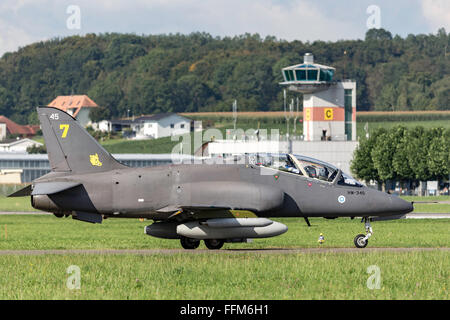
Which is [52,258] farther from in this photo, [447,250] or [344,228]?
[344,228]

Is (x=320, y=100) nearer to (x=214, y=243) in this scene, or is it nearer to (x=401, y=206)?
(x=401, y=206)

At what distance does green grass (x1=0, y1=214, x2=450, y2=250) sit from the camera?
33.4m

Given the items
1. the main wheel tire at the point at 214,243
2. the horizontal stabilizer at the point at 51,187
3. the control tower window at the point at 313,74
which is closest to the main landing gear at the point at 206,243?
the main wheel tire at the point at 214,243

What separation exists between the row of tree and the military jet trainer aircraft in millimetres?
85127

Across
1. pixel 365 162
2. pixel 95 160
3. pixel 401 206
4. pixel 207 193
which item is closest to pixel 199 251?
pixel 207 193

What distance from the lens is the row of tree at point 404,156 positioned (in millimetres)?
113500

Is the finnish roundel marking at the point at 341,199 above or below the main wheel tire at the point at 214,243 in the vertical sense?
above

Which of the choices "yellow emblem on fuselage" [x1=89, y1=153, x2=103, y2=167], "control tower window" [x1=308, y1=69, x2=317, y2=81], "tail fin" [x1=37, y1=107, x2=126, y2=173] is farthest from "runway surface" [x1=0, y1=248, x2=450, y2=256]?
"control tower window" [x1=308, y1=69, x2=317, y2=81]

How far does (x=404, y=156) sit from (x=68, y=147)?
89.1 metres

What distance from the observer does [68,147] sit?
30.1 metres

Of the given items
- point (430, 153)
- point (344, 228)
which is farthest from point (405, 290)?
point (430, 153)

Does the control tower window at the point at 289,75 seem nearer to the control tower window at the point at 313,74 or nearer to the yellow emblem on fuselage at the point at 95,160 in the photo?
the control tower window at the point at 313,74

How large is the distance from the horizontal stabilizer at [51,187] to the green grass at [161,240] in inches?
161

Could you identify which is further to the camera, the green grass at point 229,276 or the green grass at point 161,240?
the green grass at point 161,240
